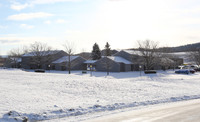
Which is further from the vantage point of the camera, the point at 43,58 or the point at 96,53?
the point at 96,53

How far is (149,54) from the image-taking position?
52.5 meters

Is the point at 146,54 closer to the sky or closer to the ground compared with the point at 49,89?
closer to the sky

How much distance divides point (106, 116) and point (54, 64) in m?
58.1

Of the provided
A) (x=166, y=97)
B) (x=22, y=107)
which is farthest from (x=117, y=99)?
(x=22, y=107)

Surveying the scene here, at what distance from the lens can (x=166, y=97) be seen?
54.2 ft

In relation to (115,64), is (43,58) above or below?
above

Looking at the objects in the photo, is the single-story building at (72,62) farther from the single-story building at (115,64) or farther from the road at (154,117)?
the road at (154,117)

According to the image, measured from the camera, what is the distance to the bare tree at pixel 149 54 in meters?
51.8

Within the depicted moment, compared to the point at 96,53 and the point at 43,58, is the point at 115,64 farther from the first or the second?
the point at 96,53

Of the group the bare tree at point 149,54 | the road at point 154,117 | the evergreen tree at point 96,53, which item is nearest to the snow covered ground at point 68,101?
the road at point 154,117

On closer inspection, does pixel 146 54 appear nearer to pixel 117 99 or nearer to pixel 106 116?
pixel 117 99

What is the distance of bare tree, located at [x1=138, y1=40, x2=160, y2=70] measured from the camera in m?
51.8

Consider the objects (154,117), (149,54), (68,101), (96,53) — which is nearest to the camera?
(154,117)

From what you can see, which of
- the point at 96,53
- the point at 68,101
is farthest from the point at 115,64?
the point at 68,101
